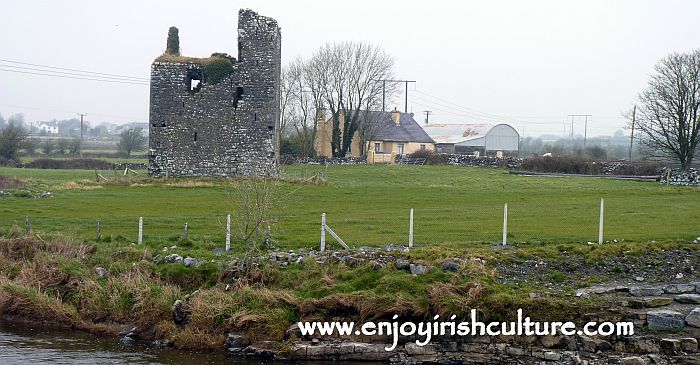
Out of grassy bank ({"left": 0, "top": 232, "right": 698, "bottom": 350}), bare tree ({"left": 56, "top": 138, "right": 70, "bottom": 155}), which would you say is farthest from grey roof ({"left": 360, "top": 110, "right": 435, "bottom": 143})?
grassy bank ({"left": 0, "top": 232, "right": 698, "bottom": 350})

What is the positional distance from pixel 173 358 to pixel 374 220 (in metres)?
10.8

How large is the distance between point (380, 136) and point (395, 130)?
7.68ft

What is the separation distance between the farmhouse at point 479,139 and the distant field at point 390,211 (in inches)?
1855

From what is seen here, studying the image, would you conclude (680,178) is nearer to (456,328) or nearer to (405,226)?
(405,226)

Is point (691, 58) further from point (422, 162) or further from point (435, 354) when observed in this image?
point (435, 354)

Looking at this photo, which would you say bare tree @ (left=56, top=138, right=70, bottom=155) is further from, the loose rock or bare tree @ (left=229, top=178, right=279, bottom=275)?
the loose rock

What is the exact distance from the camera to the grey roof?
79125 mm

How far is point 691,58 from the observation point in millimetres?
52938

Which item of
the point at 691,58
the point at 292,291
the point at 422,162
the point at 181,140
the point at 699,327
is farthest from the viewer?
the point at 422,162

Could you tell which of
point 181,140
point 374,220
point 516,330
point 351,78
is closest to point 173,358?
point 516,330

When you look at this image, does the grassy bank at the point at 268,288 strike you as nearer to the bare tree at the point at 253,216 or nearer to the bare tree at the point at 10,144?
the bare tree at the point at 253,216

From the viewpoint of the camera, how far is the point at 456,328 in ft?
60.0

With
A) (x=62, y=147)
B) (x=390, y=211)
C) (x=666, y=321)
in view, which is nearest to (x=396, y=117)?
(x=62, y=147)

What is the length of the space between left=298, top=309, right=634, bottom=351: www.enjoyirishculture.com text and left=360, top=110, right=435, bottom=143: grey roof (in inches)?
2308
